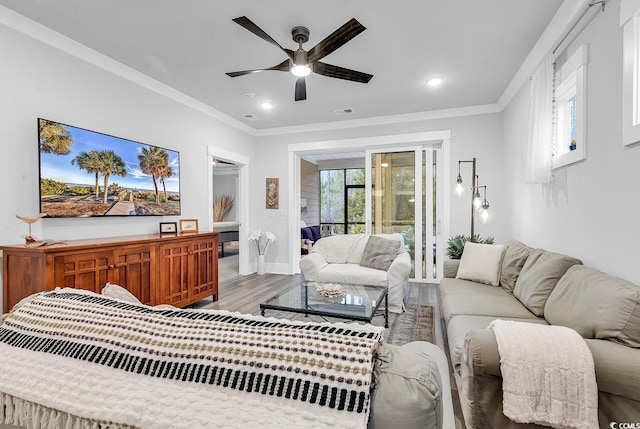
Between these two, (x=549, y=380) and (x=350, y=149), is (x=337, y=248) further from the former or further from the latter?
(x=549, y=380)

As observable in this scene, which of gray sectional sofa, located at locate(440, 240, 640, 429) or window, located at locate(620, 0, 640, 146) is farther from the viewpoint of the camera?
window, located at locate(620, 0, 640, 146)


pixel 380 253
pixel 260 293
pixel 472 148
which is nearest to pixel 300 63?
pixel 380 253

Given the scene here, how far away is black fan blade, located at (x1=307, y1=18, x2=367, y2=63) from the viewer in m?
2.13

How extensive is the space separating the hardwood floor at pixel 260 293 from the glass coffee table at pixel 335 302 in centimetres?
62

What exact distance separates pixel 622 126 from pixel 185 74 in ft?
12.6

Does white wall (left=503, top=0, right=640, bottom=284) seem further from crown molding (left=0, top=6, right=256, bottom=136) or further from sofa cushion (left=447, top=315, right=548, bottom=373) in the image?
crown molding (left=0, top=6, right=256, bottom=136)

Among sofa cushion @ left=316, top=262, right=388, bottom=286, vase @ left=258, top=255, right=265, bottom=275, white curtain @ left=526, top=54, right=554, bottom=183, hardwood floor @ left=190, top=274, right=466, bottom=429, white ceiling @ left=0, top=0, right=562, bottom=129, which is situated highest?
white ceiling @ left=0, top=0, right=562, bottom=129

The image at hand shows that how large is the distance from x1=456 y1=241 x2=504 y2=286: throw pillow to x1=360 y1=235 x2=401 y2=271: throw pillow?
0.88 m

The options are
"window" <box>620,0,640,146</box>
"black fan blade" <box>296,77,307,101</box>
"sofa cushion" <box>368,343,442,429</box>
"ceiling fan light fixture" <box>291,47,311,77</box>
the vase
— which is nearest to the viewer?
"sofa cushion" <box>368,343,442,429</box>

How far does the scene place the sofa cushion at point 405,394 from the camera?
0.62 metres

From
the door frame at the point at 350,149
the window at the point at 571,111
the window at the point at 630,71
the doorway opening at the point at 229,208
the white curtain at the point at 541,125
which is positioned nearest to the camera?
the window at the point at 630,71

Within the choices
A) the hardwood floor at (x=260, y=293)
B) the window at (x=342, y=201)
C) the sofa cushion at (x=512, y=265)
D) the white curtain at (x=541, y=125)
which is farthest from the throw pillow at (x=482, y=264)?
the window at (x=342, y=201)

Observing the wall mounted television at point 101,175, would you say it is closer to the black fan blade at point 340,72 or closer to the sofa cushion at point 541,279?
the black fan blade at point 340,72

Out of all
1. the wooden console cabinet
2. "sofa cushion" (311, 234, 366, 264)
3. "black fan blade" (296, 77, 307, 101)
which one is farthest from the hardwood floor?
"black fan blade" (296, 77, 307, 101)
